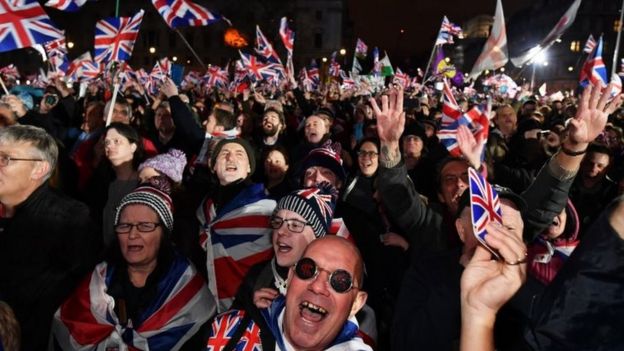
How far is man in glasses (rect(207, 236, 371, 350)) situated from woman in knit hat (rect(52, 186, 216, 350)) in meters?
0.65

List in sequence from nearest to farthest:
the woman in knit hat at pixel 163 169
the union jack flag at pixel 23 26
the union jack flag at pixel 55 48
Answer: the woman in knit hat at pixel 163 169, the union jack flag at pixel 23 26, the union jack flag at pixel 55 48

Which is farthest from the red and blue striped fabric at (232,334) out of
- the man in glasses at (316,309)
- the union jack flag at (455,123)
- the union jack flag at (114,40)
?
the union jack flag at (114,40)

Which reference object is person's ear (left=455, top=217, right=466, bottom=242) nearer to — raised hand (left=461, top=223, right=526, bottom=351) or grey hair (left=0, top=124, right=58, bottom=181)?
raised hand (left=461, top=223, right=526, bottom=351)

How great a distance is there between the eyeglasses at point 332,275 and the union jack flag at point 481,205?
25.8 inches

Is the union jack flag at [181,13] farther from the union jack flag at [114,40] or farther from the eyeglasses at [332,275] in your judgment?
the eyeglasses at [332,275]

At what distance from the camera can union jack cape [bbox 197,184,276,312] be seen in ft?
12.4

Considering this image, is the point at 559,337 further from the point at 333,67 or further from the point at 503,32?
the point at 333,67

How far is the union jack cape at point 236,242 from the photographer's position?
3.79m

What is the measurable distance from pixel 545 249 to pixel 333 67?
2519cm

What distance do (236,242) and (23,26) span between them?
11.6ft

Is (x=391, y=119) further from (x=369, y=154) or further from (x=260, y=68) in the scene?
(x=260, y=68)

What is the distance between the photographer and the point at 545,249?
11.0 ft

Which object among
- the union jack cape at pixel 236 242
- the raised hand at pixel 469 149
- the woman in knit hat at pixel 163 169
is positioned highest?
the raised hand at pixel 469 149

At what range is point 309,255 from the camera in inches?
92.3
